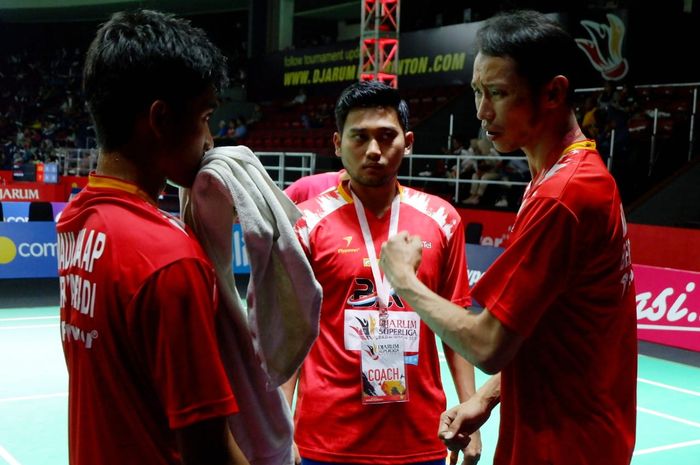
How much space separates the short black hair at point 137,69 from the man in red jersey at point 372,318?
1416 millimetres

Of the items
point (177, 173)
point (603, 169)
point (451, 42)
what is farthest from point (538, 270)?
point (451, 42)

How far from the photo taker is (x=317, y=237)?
114 inches

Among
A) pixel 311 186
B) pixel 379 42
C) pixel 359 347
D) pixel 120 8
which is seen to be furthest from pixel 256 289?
pixel 120 8

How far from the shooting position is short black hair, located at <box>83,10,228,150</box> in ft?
4.74

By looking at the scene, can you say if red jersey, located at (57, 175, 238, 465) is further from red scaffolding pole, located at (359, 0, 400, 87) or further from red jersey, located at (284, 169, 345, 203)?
red scaffolding pole, located at (359, 0, 400, 87)

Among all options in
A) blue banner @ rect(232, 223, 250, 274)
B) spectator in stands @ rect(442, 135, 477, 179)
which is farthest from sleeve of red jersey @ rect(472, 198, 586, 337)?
spectator in stands @ rect(442, 135, 477, 179)

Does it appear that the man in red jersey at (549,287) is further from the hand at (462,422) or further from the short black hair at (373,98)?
the short black hair at (373,98)

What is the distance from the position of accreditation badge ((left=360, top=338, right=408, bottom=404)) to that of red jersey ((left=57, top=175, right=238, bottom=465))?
133 cm

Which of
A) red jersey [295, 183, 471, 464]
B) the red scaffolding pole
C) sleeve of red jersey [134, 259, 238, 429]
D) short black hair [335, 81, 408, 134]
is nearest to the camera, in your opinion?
Answer: sleeve of red jersey [134, 259, 238, 429]

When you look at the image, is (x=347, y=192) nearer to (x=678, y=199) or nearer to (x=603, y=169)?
(x=603, y=169)

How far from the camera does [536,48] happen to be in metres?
2.03

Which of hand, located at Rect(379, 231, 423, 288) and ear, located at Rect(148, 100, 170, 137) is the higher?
ear, located at Rect(148, 100, 170, 137)

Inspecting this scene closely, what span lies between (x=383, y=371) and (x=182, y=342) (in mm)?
1487

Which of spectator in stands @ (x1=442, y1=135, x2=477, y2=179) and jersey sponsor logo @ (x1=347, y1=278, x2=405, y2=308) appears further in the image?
spectator in stands @ (x1=442, y1=135, x2=477, y2=179)
